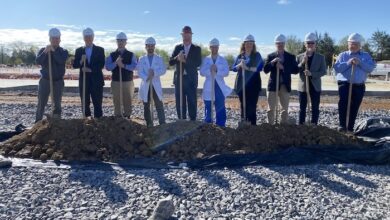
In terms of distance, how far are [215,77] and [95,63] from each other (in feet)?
7.22

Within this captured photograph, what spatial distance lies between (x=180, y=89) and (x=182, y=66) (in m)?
0.43

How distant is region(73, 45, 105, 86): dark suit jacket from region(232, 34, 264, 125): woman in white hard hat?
2430mm

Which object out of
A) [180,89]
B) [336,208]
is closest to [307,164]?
[336,208]

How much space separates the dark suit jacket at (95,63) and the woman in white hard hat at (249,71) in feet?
7.97

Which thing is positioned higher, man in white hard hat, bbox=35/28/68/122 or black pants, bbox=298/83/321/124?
man in white hard hat, bbox=35/28/68/122

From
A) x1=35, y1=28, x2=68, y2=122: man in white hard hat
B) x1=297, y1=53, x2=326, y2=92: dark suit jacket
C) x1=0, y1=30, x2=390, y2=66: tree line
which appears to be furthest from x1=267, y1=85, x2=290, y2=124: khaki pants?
x1=0, y1=30, x2=390, y2=66: tree line

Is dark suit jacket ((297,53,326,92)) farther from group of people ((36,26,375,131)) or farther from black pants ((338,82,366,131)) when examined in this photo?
black pants ((338,82,366,131))

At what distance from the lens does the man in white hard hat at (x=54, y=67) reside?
796cm

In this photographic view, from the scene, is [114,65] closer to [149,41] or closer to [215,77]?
[149,41]

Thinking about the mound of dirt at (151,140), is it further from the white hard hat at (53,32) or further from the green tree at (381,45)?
the green tree at (381,45)

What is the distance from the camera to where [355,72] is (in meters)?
7.93

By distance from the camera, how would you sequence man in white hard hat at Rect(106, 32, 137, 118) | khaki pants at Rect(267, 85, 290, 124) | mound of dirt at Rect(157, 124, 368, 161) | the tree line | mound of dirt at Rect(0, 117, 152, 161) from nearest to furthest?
1. mound of dirt at Rect(0, 117, 152, 161)
2. mound of dirt at Rect(157, 124, 368, 161)
3. khaki pants at Rect(267, 85, 290, 124)
4. man in white hard hat at Rect(106, 32, 137, 118)
5. the tree line

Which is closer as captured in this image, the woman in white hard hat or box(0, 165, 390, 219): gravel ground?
box(0, 165, 390, 219): gravel ground

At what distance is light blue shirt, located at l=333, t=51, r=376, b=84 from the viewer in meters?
7.83
